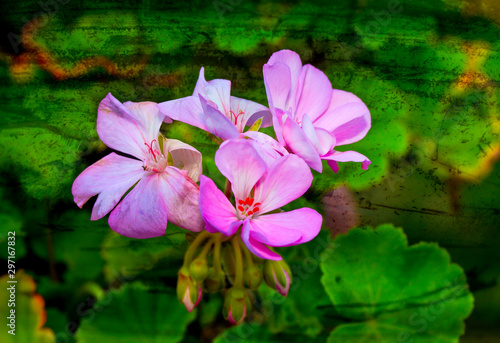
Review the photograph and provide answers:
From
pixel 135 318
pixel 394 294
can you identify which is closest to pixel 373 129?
pixel 394 294

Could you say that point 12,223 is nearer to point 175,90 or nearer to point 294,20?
point 175,90

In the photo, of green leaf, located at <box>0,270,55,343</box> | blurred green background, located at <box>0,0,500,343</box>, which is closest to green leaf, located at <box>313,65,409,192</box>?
blurred green background, located at <box>0,0,500,343</box>

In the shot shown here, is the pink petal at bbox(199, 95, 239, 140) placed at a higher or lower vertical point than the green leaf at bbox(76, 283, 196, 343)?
higher

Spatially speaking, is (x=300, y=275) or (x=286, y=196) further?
(x=300, y=275)

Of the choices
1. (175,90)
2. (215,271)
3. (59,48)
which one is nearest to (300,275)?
(215,271)

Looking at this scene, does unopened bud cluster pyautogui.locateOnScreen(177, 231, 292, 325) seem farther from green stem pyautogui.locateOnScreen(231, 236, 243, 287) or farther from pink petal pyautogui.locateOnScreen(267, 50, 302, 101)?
pink petal pyautogui.locateOnScreen(267, 50, 302, 101)

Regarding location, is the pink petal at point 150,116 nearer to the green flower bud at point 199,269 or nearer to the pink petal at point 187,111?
the pink petal at point 187,111

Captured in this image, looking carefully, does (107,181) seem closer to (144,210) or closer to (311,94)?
(144,210)
